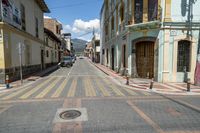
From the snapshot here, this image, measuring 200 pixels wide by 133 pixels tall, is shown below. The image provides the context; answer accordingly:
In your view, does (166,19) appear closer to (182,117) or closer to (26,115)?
(182,117)

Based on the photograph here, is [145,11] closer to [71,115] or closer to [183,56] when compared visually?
[183,56]

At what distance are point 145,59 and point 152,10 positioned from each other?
14.8 feet

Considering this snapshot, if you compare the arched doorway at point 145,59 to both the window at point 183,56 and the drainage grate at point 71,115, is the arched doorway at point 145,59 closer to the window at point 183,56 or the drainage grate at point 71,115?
the window at point 183,56

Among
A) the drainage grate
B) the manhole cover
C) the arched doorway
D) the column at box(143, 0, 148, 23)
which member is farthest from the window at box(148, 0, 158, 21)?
the manhole cover

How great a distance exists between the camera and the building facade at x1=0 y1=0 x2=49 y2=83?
45.1 ft

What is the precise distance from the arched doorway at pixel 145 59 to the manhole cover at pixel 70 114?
11.3 meters

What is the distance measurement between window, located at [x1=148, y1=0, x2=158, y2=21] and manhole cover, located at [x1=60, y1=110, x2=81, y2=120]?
38.8 feet

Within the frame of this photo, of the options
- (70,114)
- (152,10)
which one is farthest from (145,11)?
(70,114)

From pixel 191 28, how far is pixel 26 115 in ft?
45.1

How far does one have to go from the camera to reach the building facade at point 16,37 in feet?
45.1

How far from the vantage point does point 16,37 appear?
1630 centimetres

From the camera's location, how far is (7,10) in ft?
46.8

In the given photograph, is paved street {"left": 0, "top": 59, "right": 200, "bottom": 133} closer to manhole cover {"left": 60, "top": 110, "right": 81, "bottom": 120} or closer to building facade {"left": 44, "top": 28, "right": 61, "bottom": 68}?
manhole cover {"left": 60, "top": 110, "right": 81, "bottom": 120}

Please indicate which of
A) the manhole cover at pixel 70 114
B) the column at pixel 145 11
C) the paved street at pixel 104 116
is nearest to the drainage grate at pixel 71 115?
the manhole cover at pixel 70 114
